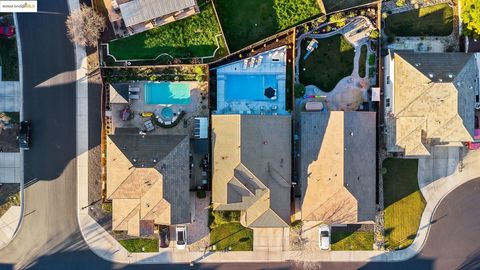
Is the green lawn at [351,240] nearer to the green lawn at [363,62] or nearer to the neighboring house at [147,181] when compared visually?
the neighboring house at [147,181]

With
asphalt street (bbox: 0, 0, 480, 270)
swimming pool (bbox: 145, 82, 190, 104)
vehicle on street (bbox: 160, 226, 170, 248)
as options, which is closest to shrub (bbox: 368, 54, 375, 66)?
swimming pool (bbox: 145, 82, 190, 104)

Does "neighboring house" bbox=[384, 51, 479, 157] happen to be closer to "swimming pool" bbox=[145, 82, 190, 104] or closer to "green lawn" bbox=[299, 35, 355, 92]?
"green lawn" bbox=[299, 35, 355, 92]

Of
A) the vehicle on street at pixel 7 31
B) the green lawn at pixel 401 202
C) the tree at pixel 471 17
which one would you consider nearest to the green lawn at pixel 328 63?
the green lawn at pixel 401 202

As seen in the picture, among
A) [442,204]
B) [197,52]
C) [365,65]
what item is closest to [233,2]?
[197,52]

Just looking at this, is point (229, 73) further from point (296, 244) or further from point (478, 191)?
point (478, 191)

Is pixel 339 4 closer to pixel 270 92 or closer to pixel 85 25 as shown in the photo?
pixel 270 92

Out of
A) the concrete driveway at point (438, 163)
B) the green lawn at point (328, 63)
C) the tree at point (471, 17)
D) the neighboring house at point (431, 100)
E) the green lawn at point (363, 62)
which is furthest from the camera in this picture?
the concrete driveway at point (438, 163)
